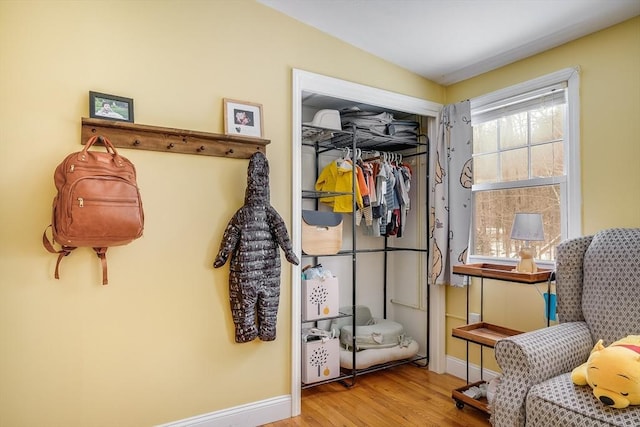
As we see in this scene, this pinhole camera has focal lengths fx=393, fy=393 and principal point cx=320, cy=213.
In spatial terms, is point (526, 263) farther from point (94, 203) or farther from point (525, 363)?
point (94, 203)

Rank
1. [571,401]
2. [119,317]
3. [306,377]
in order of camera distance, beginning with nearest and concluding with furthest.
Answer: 1. [571,401]
2. [119,317]
3. [306,377]

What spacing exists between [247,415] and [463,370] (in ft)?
5.61

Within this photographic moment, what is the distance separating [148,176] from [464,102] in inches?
91.0

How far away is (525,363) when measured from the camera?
1658mm

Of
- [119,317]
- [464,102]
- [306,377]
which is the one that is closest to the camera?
[119,317]

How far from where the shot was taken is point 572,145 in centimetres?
242

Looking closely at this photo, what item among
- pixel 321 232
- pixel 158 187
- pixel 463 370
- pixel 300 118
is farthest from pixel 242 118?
pixel 463 370

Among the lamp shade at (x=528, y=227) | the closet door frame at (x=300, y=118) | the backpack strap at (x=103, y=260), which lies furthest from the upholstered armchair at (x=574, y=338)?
the backpack strap at (x=103, y=260)

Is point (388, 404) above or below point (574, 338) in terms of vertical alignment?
below

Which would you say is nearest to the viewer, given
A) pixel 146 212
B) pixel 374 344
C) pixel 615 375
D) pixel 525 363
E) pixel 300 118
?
pixel 615 375

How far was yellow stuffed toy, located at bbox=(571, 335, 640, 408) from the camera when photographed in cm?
140

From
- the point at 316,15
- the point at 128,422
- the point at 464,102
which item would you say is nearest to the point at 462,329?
the point at 464,102

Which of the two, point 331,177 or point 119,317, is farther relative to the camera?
point 331,177

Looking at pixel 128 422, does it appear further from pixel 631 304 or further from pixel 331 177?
pixel 631 304
